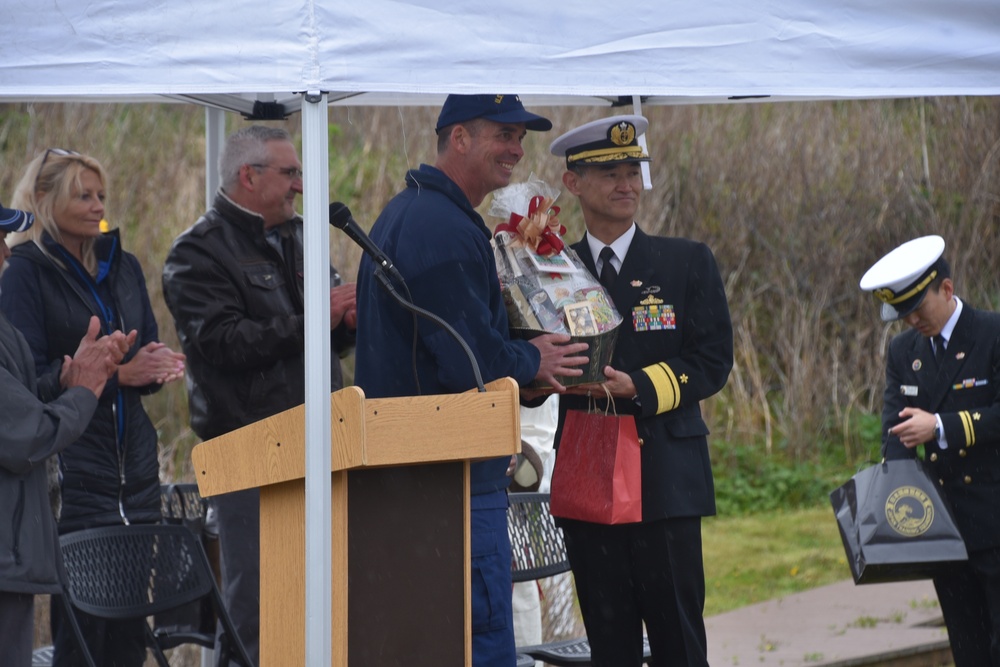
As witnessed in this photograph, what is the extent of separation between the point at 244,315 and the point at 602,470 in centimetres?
143

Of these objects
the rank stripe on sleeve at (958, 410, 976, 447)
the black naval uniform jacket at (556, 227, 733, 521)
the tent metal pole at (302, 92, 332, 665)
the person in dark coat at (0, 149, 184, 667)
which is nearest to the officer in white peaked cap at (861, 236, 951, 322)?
the rank stripe on sleeve at (958, 410, 976, 447)

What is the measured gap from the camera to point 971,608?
462 centimetres

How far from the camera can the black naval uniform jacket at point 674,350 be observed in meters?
3.91

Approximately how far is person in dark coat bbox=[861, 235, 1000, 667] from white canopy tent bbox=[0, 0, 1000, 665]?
1511mm

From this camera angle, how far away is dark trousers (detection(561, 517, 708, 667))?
3.86 m

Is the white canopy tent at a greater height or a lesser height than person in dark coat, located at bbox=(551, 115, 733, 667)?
greater

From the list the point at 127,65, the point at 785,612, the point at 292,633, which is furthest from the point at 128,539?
the point at 785,612

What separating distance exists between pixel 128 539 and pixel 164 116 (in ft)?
27.8

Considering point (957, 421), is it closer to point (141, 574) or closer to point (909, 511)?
point (909, 511)

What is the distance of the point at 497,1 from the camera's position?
293cm

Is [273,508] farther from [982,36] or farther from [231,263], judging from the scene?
[982,36]

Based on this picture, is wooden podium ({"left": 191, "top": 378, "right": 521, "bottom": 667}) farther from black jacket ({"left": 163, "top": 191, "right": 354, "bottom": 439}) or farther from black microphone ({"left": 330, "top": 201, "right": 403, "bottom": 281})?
black jacket ({"left": 163, "top": 191, "right": 354, "bottom": 439})

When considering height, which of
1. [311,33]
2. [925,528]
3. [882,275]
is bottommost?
[925,528]

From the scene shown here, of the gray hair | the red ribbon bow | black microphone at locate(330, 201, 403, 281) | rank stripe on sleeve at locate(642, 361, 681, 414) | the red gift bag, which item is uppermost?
the gray hair
